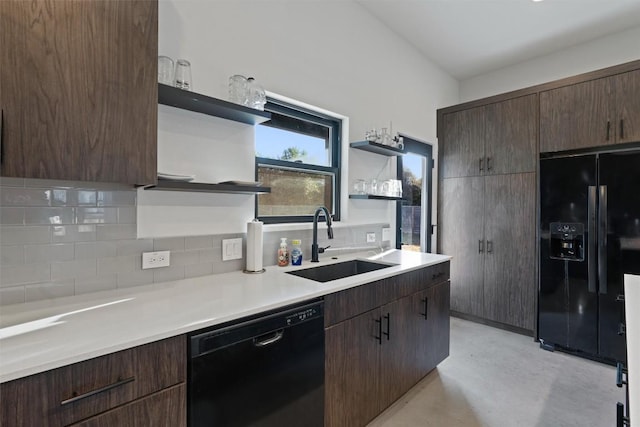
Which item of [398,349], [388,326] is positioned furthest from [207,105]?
[398,349]

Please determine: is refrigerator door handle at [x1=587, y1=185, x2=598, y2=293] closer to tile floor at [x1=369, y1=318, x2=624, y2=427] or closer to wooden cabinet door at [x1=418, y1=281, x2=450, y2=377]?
tile floor at [x1=369, y1=318, x2=624, y2=427]

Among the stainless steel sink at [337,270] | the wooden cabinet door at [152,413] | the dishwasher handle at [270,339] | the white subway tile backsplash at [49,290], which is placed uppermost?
the white subway tile backsplash at [49,290]

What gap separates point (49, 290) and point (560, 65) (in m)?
4.95

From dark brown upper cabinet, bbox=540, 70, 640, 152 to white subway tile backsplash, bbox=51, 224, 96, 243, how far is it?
142 inches

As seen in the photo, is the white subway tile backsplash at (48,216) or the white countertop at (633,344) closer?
the white countertop at (633,344)

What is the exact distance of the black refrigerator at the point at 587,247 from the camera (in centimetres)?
248

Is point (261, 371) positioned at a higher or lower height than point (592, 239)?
lower

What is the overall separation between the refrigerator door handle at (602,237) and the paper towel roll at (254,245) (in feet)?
9.02

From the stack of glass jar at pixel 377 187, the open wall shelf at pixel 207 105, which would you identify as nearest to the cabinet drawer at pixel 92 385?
the open wall shelf at pixel 207 105

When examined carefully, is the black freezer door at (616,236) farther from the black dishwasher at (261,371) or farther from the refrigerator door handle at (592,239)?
the black dishwasher at (261,371)

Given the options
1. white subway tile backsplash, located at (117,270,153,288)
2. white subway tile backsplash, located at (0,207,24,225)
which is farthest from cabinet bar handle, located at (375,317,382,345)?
white subway tile backsplash, located at (0,207,24,225)

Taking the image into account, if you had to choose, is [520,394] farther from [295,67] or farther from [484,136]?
[295,67]

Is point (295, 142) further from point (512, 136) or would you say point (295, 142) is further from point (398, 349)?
point (512, 136)

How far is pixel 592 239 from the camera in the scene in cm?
262
